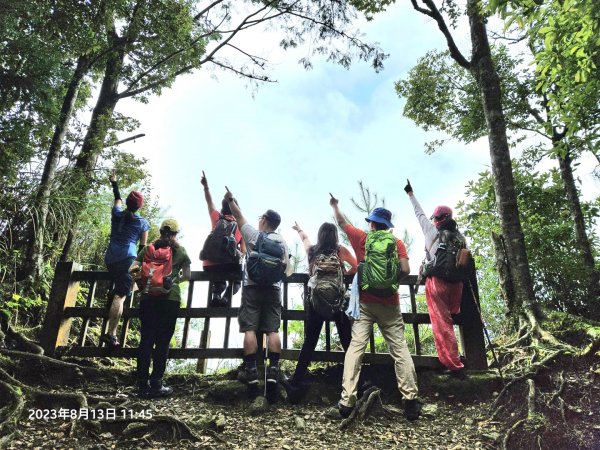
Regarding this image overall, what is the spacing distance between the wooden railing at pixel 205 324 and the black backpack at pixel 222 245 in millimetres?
244

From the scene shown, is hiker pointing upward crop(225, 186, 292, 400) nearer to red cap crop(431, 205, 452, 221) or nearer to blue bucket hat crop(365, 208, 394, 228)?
blue bucket hat crop(365, 208, 394, 228)

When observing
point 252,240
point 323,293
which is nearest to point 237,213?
point 252,240

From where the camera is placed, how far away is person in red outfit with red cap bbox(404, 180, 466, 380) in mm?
4723

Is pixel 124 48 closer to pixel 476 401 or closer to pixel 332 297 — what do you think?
pixel 332 297

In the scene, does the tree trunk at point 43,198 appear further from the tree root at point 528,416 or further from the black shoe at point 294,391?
the tree root at point 528,416

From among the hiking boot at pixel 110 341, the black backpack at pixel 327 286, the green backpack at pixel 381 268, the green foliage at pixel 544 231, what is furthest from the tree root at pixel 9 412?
the green foliage at pixel 544 231

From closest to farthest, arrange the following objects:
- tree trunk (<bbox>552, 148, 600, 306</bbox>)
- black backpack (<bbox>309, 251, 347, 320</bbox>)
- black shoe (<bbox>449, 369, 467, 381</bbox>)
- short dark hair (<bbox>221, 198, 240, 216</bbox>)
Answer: black backpack (<bbox>309, 251, 347, 320</bbox>)
black shoe (<bbox>449, 369, 467, 381</bbox>)
short dark hair (<bbox>221, 198, 240, 216</bbox>)
tree trunk (<bbox>552, 148, 600, 306</bbox>)

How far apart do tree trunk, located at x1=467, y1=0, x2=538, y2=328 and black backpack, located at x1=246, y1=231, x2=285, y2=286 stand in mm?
3724

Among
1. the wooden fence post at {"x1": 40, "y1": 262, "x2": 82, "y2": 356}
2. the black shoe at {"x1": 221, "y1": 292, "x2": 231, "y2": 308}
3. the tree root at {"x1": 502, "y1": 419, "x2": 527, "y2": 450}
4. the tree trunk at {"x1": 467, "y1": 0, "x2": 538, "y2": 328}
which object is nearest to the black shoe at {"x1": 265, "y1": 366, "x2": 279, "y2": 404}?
the black shoe at {"x1": 221, "y1": 292, "x2": 231, "y2": 308}

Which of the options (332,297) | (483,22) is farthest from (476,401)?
(483,22)

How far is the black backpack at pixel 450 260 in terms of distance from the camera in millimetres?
4637

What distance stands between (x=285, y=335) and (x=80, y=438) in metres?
2.56

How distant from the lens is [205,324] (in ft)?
17.3

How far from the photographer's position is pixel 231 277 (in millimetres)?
5344
